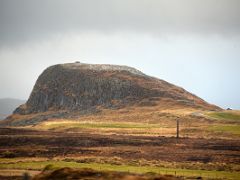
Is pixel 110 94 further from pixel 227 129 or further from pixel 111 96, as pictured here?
pixel 227 129

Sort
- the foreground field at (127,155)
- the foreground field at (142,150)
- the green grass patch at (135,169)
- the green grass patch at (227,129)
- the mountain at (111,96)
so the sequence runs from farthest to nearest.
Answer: the mountain at (111,96), the green grass patch at (227,129), the foreground field at (142,150), the foreground field at (127,155), the green grass patch at (135,169)

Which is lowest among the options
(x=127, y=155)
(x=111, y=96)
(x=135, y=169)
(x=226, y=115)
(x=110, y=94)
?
(x=135, y=169)

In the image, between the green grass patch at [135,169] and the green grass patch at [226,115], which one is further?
the green grass patch at [226,115]

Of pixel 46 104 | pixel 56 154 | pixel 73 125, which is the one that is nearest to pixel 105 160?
pixel 56 154

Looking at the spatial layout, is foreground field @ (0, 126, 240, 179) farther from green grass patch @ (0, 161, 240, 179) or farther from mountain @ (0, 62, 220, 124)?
mountain @ (0, 62, 220, 124)

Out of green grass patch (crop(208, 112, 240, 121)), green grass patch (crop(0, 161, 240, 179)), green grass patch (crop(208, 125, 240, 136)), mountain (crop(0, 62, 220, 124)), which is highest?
mountain (crop(0, 62, 220, 124))

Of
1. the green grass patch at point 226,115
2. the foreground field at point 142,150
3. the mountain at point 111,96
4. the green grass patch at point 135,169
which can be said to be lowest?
the green grass patch at point 135,169

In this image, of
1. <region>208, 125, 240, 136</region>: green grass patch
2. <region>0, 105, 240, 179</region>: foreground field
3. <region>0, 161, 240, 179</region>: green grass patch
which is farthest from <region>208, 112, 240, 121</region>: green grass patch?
<region>0, 161, 240, 179</region>: green grass patch

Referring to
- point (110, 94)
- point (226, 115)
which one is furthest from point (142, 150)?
point (110, 94)

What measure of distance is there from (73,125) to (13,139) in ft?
126

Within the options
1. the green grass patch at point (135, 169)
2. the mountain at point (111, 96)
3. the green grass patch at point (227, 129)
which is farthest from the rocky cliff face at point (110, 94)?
the green grass patch at point (135, 169)

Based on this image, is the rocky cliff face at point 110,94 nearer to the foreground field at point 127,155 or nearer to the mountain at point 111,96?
the mountain at point 111,96

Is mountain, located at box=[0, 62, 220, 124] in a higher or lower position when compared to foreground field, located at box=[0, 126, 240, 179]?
higher

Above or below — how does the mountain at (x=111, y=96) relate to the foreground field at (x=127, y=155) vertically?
above
